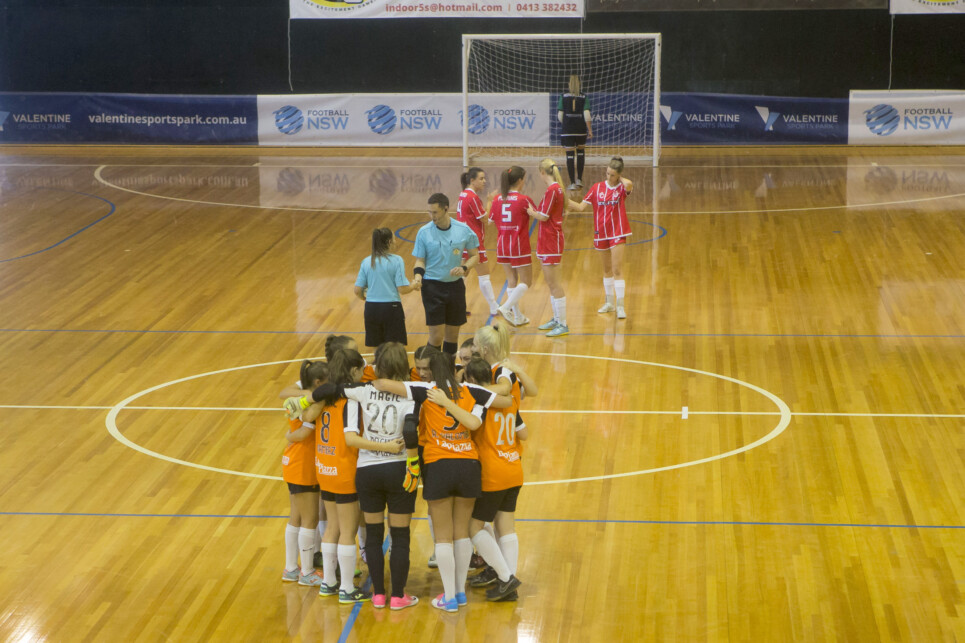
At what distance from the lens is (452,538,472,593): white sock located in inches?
229

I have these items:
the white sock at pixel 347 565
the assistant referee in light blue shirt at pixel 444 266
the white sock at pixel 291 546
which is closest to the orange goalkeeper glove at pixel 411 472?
the white sock at pixel 347 565

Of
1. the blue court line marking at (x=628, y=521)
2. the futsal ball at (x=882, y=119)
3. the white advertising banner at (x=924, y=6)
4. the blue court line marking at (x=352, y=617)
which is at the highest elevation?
the white advertising banner at (x=924, y=6)

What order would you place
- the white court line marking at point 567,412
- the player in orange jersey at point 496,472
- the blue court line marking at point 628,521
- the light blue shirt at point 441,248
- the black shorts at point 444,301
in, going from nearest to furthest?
the player in orange jersey at point 496,472 → the blue court line marking at point 628,521 → the white court line marking at point 567,412 → the light blue shirt at point 441,248 → the black shorts at point 444,301

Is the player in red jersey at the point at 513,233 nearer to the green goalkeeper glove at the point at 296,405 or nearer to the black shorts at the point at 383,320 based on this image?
the black shorts at the point at 383,320

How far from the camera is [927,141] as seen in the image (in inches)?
874

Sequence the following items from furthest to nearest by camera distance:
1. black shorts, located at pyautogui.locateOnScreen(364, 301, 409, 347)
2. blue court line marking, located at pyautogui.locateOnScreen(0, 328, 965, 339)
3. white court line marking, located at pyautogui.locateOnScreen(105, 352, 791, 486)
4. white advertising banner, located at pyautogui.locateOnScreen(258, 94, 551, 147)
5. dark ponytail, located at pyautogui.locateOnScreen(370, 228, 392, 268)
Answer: white advertising banner, located at pyautogui.locateOnScreen(258, 94, 551, 147), blue court line marking, located at pyautogui.locateOnScreen(0, 328, 965, 339), black shorts, located at pyautogui.locateOnScreen(364, 301, 409, 347), dark ponytail, located at pyautogui.locateOnScreen(370, 228, 392, 268), white court line marking, located at pyautogui.locateOnScreen(105, 352, 791, 486)

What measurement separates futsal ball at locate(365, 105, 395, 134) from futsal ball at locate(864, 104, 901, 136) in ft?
32.5

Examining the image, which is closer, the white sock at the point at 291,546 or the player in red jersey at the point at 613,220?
the white sock at the point at 291,546

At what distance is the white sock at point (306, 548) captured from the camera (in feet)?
19.9

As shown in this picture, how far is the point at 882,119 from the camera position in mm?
22422

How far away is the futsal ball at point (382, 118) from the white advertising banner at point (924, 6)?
10.6 metres

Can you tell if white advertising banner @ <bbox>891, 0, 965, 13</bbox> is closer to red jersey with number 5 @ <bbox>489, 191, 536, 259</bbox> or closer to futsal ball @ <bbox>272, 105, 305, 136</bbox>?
futsal ball @ <bbox>272, 105, 305, 136</bbox>

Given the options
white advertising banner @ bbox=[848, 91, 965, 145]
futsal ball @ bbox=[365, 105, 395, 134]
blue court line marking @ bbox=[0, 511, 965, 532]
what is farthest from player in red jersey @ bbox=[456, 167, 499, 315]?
white advertising banner @ bbox=[848, 91, 965, 145]

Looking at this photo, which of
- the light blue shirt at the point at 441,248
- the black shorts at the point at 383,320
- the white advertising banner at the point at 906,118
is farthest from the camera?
the white advertising banner at the point at 906,118
